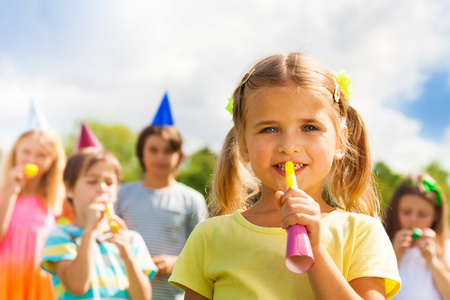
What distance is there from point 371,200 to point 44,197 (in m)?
3.86

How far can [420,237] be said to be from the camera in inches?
185

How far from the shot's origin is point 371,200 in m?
2.30

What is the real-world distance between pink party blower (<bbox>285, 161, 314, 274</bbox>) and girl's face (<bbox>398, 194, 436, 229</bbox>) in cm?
356

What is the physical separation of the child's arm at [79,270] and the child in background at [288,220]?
142cm

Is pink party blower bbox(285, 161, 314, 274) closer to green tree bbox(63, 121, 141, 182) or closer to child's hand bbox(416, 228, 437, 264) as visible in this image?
child's hand bbox(416, 228, 437, 264)

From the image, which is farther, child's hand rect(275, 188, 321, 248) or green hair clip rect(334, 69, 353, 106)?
green hair clip rect(334, 69, 353, 106)

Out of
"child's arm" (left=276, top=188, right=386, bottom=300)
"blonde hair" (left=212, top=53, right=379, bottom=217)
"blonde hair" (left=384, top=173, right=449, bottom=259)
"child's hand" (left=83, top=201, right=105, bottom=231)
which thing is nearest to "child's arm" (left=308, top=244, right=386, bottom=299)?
"child's arm" (left=276, top=188, right=386, bottom=300)

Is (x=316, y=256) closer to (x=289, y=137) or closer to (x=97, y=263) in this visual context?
(x=289, y=137)

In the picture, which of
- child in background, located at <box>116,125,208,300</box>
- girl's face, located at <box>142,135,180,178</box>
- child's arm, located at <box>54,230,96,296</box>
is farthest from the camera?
girl's face, located at <box>142,135,180,178</box>

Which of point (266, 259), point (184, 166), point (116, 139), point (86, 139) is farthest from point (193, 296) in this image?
point (116, 139)

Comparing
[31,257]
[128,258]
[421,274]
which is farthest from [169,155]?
[421,274]

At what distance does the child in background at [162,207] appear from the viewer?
458 centimetres

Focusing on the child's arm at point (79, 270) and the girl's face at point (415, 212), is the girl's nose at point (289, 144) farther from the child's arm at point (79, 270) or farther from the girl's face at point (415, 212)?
the girl's face at point (415, 212)

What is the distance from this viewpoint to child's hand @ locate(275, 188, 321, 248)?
165 cm
